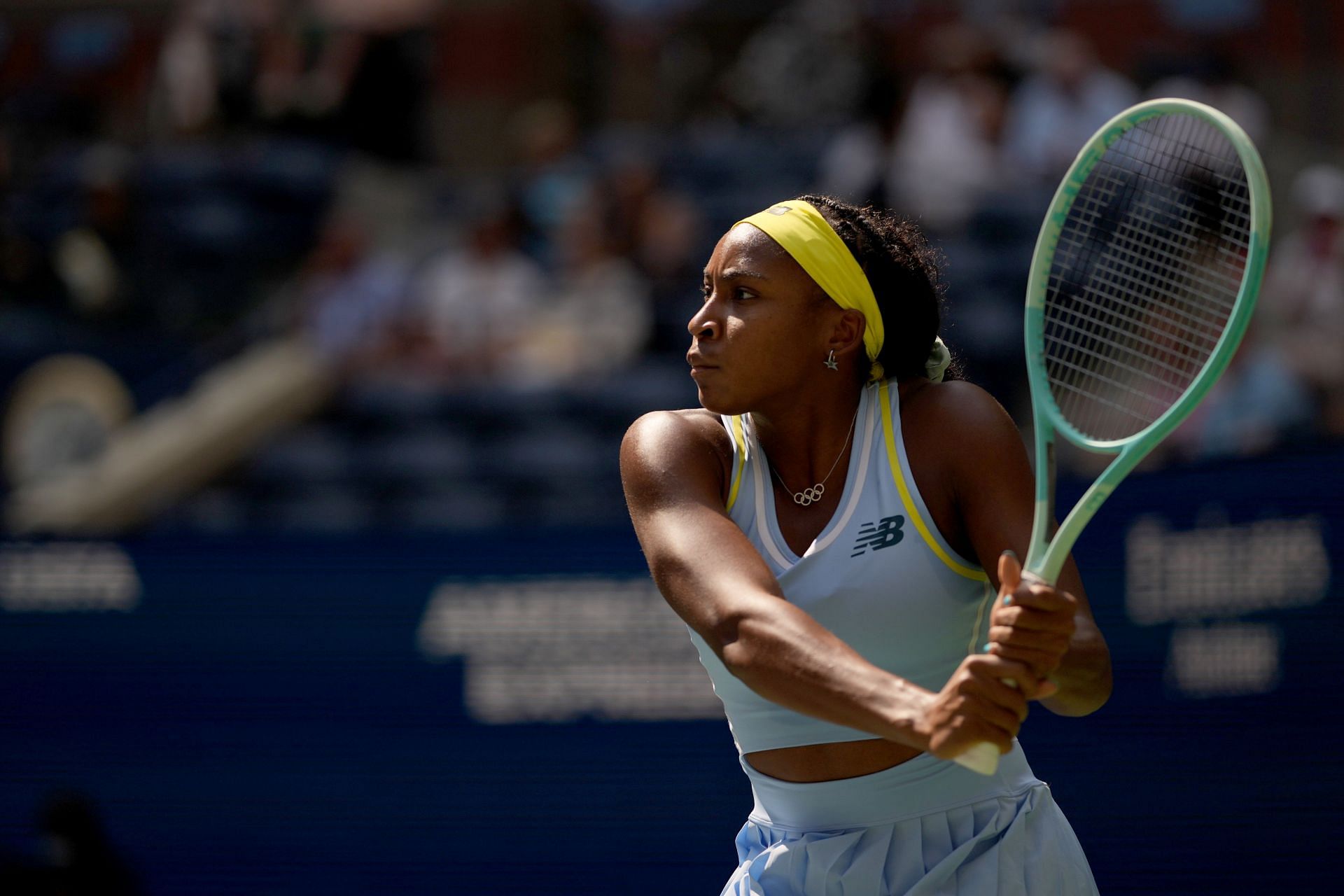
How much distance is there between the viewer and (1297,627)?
453 cm

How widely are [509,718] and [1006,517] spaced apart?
3.20m

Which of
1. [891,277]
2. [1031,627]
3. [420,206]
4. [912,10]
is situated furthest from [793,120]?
[1031,627]

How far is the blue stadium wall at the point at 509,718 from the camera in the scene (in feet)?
14.9

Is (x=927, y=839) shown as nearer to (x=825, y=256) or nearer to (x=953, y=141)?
(x=825, y=256)

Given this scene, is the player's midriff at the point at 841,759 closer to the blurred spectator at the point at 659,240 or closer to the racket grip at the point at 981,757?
the racket grip at the point at 981,757

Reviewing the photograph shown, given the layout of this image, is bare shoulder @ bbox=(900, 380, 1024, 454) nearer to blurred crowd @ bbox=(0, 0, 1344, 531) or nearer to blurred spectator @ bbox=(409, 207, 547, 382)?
blurred crowd @ bbox=(0, 0, 1344, 531)

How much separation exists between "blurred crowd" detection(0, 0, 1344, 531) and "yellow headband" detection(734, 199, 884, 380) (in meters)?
3.33

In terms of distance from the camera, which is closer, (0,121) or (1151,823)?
(1151,823)

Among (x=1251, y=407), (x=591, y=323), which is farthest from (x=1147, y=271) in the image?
(x=591, y=323)

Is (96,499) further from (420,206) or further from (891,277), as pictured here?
(891,277)

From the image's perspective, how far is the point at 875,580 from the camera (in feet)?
7.71

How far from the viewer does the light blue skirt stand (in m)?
2.37

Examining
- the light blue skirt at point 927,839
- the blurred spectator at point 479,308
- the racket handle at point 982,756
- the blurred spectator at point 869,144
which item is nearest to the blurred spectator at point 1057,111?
the blurred spectator at point 869,144

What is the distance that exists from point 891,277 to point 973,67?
5.52m
